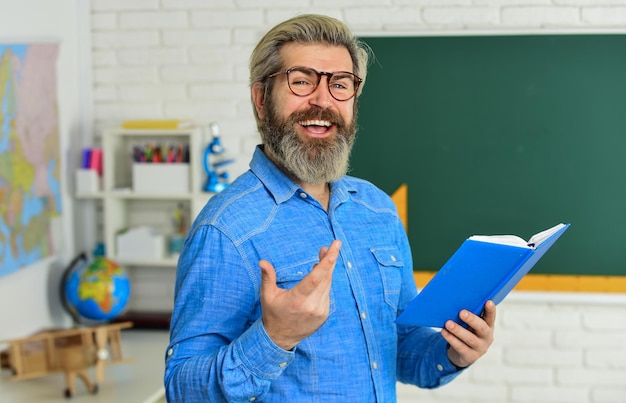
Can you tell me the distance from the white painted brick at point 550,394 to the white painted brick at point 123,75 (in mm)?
1780

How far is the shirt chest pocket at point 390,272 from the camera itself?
1441 millimetres

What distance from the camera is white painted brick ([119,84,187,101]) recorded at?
293 centimetres

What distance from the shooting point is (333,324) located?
134 centimetres

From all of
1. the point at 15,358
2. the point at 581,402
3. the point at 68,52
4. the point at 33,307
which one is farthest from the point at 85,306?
the point at 581,402

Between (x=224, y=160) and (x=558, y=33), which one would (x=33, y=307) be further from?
(x=558, y=33)

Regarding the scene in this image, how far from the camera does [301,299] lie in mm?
1059

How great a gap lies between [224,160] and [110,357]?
2.68 ft

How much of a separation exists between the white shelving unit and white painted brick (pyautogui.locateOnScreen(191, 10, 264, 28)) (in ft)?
1.29

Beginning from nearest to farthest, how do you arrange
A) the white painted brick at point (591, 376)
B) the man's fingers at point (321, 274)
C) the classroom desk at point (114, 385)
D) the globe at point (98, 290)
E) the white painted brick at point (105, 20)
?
the man's fingers at point (321, 274) < the classroom desk at point (114, 385) < the globe at point (98, 290) < the white painted brick at point (591, 376) < the white painted brick at point (105, 20)

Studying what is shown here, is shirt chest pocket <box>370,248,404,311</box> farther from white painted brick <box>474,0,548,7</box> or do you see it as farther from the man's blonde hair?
white painted brick <box>474,0,548,7</box>

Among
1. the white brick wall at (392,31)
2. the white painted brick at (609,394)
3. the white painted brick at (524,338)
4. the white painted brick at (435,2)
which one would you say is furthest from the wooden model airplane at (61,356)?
the white painted brick at (609,394)

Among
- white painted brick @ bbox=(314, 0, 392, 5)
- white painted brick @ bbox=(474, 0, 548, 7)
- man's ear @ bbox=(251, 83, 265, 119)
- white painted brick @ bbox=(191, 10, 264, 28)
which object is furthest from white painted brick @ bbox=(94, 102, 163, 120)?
man's ear @ bbox=(251, 83, 265, 119)

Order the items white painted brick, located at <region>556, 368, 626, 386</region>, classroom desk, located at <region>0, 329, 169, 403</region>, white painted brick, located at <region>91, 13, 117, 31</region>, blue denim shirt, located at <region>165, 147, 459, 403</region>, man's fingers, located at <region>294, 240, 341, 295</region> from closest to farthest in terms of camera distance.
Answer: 1. man's fingers, located at <region>294, 240, 341, 295</region>
2. blue denim shirt, located at <region>165, 147, 459, 403</region>
3. classroom desk, located at <region>0, 329, 169, 403</region>
4. white painted brick, located at <region>556, 368, 626, 386</region>
5. white painted brick, located at <region>91, 13, 117, 31</region>

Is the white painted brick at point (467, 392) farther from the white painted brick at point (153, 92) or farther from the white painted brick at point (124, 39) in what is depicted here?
the white painted brick at point (124, 39)
